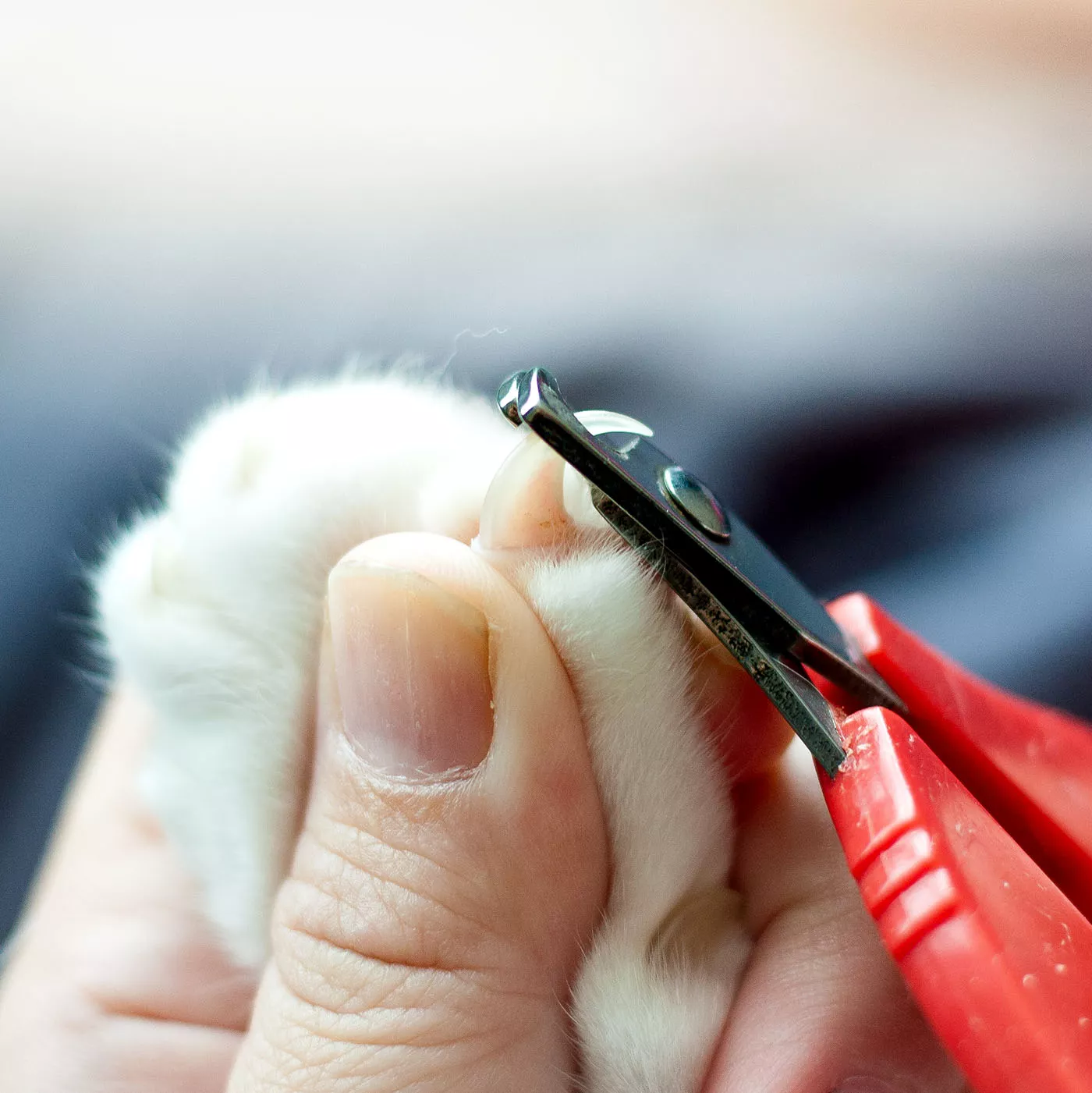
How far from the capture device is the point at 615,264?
42.8 inches

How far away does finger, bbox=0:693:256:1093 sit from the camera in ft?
2.87

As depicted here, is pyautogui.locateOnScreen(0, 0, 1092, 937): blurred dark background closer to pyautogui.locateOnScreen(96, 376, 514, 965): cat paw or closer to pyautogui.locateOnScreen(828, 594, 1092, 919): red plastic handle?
pyautogui.locateOnScreen(828, 594, 1092, 919): red plastic handle

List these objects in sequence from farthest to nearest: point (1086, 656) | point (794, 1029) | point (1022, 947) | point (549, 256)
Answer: point (549, 256) → point (1086, 656) → point (794, 1029) → point (1022, 947)

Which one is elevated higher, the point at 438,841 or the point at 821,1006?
the point at 438,841

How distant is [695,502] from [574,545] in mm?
85

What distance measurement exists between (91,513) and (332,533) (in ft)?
2.03

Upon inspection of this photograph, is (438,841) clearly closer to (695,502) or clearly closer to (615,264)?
(695,502)

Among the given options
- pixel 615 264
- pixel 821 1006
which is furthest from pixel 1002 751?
pixel 615 264

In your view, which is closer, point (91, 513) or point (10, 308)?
point (91, 513)

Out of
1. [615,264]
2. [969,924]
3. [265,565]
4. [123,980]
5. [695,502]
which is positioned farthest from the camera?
[615,264]

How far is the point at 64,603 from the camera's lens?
44.8 inches

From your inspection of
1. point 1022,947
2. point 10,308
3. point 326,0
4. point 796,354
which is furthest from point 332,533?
point 326,0

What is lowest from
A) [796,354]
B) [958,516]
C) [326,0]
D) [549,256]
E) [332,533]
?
[958,516]

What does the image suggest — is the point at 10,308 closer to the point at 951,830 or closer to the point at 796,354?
the point at 796,354
